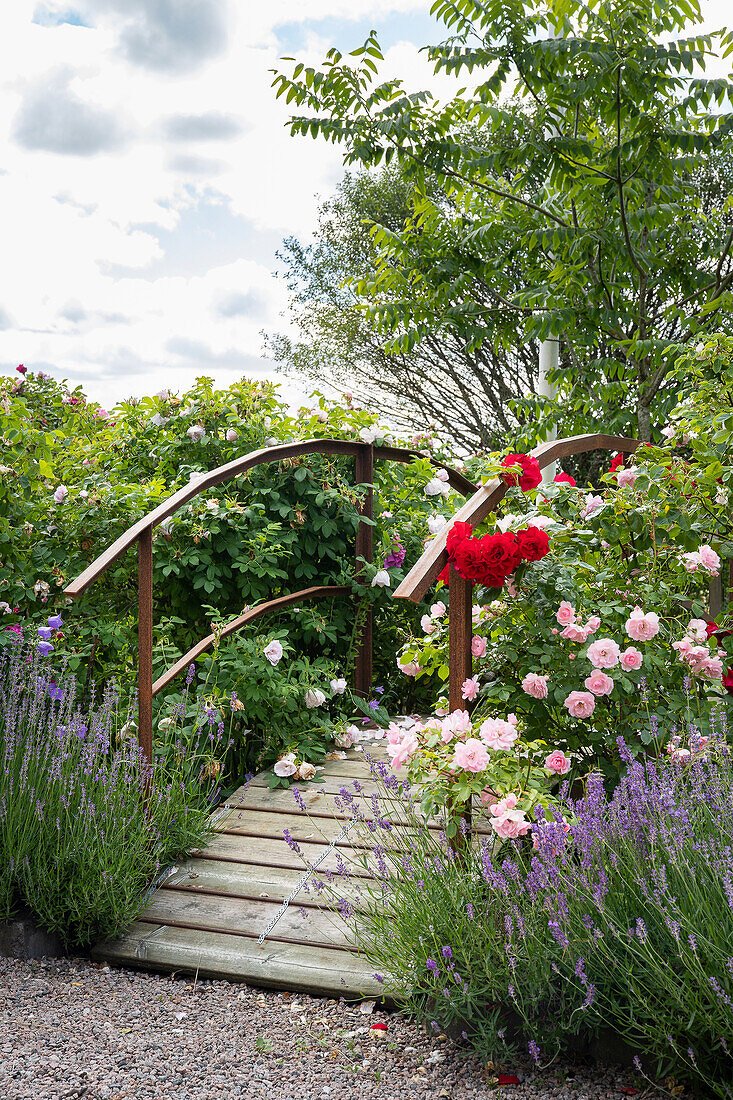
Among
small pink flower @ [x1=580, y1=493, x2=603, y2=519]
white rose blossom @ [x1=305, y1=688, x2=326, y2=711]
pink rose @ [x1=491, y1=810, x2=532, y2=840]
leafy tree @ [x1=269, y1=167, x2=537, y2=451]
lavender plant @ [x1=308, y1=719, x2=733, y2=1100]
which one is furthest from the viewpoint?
leafy tree @ [x1=269, y1=167, x2=537, y2=451]

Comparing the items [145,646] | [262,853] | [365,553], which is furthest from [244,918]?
[365,553]

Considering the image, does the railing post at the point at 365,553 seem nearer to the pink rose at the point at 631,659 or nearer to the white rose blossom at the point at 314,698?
the white rose blossom at the point at 314,698

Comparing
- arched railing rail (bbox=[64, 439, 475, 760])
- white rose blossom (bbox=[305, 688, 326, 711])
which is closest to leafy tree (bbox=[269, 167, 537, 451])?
arched railing rail (bbox=[64, 439, 475, 760])

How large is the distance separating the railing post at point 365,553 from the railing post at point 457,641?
1.95 meters

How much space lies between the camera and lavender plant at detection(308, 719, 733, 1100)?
1.80 metres

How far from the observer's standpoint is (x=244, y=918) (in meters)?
2.75

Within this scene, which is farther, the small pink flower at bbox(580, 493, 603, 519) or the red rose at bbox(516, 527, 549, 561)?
the small pink flower at bbox(580, 493, 603, 519)

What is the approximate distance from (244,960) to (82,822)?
27.5 inches

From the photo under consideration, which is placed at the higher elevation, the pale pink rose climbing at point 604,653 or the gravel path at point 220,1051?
the pale pink rose climbing at point 604,653

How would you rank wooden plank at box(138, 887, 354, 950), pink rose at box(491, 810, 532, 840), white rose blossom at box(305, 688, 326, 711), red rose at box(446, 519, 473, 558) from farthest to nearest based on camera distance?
white rose blossom at box(305, 688, 326, 711) < wooden plank at box(138, 887, 354, 950) < red rose at box(446, 519, 473, 558) < pink rose at box(491, 810, 532, 840)

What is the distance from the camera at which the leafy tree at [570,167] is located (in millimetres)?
4648

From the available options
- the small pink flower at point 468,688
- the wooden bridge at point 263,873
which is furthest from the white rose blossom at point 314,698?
the small pink flower at point 468,688

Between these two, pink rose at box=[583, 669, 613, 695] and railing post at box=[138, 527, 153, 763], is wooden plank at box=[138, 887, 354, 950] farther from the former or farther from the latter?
pink rose at box=[583, 669, 613, 695]

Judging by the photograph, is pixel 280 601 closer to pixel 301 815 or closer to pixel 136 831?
pixel 301 815
